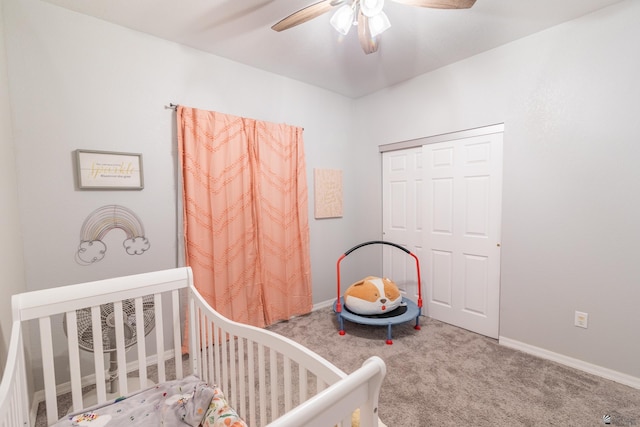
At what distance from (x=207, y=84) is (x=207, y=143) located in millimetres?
528

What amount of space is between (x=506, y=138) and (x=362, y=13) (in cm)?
163

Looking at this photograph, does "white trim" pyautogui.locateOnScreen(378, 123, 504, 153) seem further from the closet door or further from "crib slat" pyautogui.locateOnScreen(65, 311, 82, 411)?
"crib slat" pyautogui.locateOnScreen(65, 311, 82, 411)

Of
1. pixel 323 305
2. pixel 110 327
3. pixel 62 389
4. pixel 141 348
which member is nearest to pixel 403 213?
pixel 323 305

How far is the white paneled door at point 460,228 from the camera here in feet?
8.09

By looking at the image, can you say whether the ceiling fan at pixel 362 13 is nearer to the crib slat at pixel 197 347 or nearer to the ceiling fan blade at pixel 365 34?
the ceiling fan blade at pixel 365 34

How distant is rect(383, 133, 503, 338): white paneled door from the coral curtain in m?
1.25

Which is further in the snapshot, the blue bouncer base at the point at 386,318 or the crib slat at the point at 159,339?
the blue bouncer base at the point at 386,318

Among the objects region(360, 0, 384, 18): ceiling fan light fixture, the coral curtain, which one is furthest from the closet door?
region(360, 0, 384, 18): ceiling fan light fixture

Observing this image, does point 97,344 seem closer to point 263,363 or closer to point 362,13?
point 263,363

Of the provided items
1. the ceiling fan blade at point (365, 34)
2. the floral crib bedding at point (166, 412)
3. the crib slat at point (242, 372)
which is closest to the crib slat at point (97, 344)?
the floral crib bedding at point (166, 412)

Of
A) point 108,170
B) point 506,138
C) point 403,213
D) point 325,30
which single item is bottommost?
point 403,213

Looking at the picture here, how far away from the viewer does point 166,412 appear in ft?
3.69

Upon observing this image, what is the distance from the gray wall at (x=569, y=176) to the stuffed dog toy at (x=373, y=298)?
36.5 inches

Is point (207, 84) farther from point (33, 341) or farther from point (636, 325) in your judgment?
point (636, 325)
